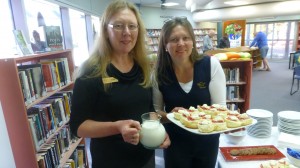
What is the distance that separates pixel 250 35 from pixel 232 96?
10.3 meters

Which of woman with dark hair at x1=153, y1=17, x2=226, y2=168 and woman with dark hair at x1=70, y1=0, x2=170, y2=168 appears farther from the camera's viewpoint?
woman with dark hair at x1=153, y1=17, x2=226, y2=168

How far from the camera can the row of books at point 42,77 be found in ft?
5.37

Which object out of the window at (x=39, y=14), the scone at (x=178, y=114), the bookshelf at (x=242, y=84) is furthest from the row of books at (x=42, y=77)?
the bookshelf at (x=242, y=84)

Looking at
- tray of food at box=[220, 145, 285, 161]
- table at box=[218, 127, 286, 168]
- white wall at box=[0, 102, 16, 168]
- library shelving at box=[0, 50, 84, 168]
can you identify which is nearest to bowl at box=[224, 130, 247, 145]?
table at box=[218, 127, 286, 168]

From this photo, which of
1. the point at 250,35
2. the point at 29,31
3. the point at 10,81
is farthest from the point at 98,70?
the point at 250,35

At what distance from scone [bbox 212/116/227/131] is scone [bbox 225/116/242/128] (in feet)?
0.12

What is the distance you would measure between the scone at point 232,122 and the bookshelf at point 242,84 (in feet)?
7.80

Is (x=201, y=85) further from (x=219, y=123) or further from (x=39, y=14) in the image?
(x=39, y=14)

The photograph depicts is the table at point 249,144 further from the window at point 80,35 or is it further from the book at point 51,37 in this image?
the window at point 80,35

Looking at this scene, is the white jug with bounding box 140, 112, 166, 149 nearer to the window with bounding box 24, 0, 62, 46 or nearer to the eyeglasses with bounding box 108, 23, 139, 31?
the eyeglasses with bounding box 108, 23, 139, 31

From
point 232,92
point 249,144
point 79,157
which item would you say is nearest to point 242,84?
point 232,92

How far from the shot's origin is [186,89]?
144 centimetres

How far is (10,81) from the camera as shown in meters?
1.46

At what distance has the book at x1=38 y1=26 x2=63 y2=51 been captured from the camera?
216 cm
